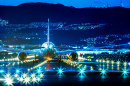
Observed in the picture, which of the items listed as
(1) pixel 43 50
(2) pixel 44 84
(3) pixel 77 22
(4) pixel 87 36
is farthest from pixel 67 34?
(2) pixel 44 84

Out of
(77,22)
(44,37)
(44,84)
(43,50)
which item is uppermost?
(77,22)

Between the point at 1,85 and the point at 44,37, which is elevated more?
the point at 44,37

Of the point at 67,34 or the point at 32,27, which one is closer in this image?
the point at 67,34

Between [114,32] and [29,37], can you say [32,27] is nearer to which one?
[29,37]

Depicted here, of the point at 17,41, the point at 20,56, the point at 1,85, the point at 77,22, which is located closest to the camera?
the point at 1,85

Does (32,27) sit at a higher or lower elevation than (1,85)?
higher

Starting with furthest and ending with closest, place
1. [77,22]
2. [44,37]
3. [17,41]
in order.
Result: [77,22] < [44,37] < [17,41]

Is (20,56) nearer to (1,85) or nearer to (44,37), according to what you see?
(1,85)

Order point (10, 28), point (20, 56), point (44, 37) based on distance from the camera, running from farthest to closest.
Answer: point (10, 28), point (44, 37), point (20, 56)

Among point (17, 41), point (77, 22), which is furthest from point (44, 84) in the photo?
point (77, 22)
